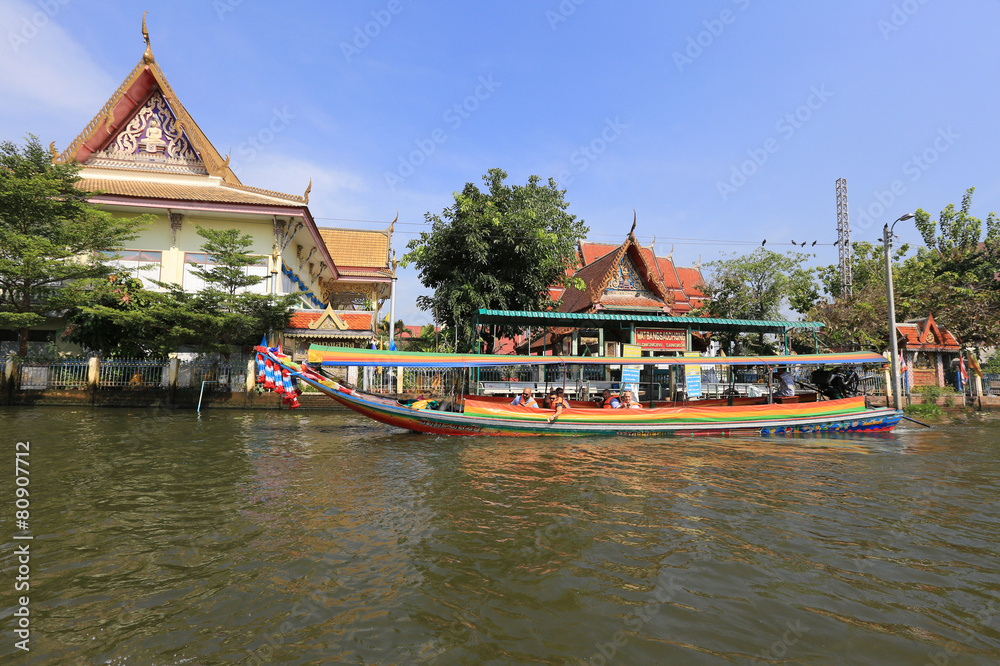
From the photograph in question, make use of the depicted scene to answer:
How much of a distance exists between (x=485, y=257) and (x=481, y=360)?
7.32 m

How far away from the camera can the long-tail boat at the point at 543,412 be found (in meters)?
11.1

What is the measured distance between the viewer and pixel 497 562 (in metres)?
4.30

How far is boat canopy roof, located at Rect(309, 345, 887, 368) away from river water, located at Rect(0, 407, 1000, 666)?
107 inches

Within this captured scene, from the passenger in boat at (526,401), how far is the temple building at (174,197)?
1054 centimetres

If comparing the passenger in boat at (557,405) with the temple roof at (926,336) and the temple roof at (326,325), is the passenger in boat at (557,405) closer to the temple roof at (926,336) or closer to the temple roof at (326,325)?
the temple roof at (326,325)

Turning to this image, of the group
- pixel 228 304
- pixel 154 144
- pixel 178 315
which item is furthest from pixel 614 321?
pixel 154 144

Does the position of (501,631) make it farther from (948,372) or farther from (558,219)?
(948,372)

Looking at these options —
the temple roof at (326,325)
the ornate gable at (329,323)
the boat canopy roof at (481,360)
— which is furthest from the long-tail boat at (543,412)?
the ornate gable at (329,323)

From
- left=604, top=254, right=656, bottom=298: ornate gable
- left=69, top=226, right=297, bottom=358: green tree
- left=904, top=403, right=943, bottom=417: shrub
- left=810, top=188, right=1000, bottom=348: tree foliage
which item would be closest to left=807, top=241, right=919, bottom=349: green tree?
left=810, top=188, right=1000, bottom=348: tree foliage

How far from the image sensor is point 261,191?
70.4ft

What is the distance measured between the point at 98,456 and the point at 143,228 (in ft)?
48.4

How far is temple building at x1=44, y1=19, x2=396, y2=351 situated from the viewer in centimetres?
2025

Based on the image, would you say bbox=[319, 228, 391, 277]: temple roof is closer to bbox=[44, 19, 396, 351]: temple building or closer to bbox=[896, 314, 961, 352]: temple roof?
bbox=[44, 19, 396, 351]: temple building

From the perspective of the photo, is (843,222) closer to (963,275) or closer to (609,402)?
(963,275)
